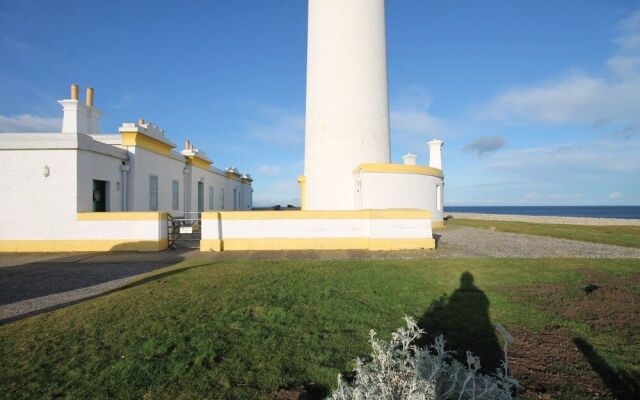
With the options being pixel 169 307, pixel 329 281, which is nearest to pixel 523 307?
pixel 329 281

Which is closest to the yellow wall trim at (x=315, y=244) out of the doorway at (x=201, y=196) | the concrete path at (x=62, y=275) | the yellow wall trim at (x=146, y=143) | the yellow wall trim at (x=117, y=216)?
the concrete path at (x=62, y=275)

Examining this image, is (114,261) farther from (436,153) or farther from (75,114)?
(436,153)

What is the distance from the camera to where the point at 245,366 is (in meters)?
3.36

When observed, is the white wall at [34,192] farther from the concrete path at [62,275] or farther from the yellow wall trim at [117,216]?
the concrete path at [62,275]

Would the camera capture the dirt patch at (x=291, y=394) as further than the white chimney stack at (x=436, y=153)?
No

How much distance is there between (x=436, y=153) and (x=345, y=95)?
9508 millimetres

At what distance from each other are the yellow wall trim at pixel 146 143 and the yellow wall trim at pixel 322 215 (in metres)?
5.73

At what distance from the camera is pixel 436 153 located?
72.0 feet

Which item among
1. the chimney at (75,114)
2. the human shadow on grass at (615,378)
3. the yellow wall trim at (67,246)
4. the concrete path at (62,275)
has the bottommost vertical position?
the human shadow on grass at (615,378)

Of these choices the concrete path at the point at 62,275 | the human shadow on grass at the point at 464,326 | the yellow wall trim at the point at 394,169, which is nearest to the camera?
the human shadow on grass at the point at 464,326

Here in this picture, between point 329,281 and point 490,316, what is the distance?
2.86 meters

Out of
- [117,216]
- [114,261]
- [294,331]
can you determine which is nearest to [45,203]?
[117,216]

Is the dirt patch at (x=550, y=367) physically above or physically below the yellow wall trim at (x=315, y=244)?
below

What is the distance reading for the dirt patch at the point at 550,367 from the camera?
3.04 metres
